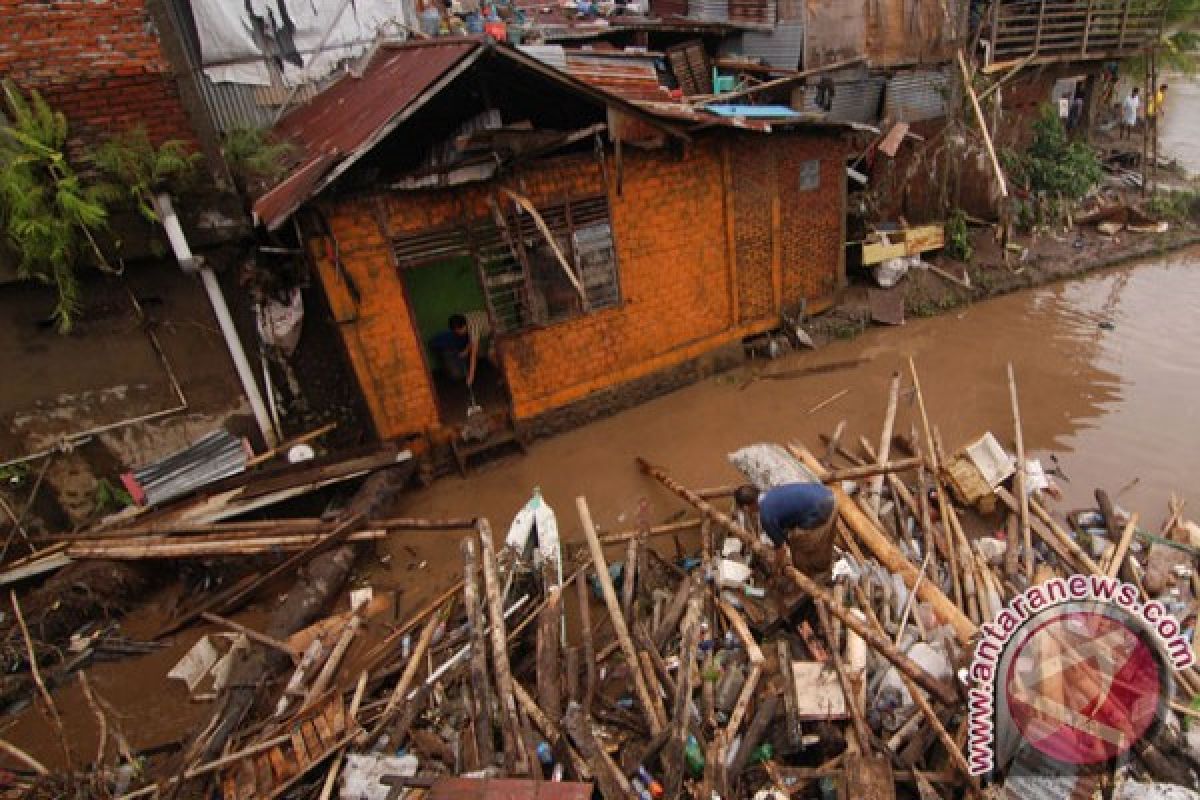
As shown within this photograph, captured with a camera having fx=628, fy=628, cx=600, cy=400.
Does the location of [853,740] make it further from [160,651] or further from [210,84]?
[210,84]

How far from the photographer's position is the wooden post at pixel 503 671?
13.9ft

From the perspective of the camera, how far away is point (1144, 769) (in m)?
3.96

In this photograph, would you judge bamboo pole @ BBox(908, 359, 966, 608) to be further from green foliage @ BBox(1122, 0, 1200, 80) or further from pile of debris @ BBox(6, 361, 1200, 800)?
green foliage @ BBox(1122, 0, 1200, 80)

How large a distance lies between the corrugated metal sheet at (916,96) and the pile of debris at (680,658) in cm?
1127

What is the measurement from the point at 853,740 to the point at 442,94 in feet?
24.9

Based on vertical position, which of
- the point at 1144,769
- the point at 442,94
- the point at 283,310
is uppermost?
the point at 442,94

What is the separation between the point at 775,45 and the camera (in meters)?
15.6

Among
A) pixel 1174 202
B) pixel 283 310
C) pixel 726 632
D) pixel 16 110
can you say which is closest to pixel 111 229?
pixel 16 110

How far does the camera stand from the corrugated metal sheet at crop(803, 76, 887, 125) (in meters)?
14.8

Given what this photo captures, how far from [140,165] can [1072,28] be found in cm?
1981

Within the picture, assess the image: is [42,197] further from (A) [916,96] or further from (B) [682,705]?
(A) [916,96]

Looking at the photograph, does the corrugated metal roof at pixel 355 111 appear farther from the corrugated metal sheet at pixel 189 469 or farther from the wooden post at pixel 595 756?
the wooden post at pixel 595 756

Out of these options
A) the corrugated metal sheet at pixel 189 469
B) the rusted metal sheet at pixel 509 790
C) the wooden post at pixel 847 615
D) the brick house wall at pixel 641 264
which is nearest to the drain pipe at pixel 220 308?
the corrugated metal sheet at pixel 189 469

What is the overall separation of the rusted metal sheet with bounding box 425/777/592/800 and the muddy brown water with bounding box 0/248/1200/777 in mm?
2905
